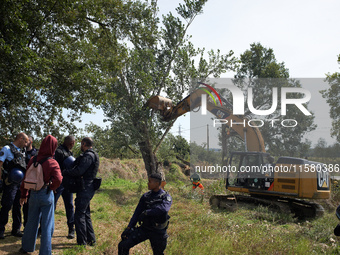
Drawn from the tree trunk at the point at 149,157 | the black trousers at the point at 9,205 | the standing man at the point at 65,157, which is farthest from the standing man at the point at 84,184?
the tree trunk at the point at 149,157

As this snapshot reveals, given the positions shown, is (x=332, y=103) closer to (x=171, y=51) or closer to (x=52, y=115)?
(x=171, y=51)

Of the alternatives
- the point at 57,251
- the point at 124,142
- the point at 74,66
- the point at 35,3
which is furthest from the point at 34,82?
the point at 124,142

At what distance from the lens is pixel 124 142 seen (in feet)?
52.8

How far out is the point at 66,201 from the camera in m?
6.34

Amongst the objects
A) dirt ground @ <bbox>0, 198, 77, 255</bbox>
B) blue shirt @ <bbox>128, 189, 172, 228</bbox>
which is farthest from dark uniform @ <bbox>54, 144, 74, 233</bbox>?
blue shirt @ <bbox>128, 189, 172, 228</bbox>

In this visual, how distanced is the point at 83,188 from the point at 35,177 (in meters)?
1.06

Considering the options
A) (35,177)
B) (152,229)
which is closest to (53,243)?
(35,177)

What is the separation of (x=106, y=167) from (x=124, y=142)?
171 inches

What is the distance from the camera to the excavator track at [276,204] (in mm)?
10328

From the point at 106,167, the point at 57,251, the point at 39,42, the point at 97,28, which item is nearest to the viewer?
the point at 57,251

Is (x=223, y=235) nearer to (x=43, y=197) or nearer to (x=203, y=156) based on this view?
(x=43, y=197)

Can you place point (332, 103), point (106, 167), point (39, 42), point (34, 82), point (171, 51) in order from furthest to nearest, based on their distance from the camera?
1. point (332, 103)
2. point (106, 167)
3. point (171, 51)
4. point (39, 42)
5. point (34, 82)

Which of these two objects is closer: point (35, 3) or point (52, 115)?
point (35, 3)

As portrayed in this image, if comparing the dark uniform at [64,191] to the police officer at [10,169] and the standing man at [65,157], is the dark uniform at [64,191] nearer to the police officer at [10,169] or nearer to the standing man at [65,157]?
A: the standing man at [65,157]
